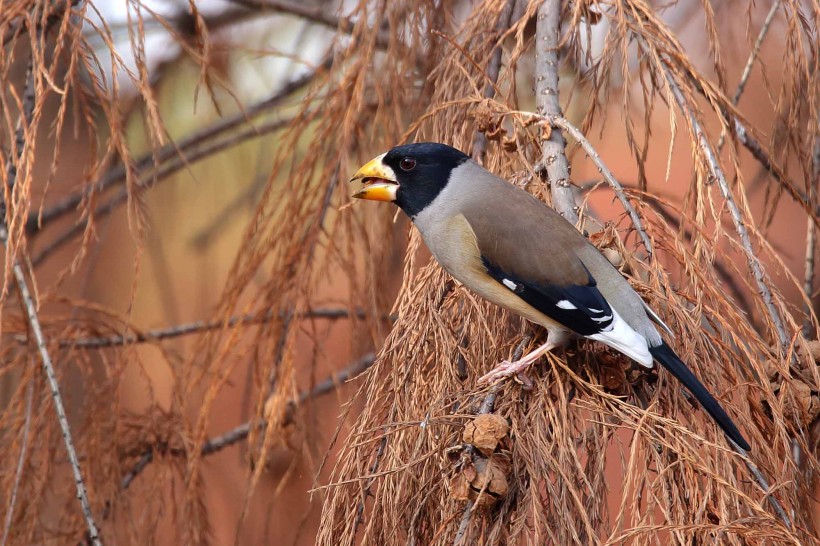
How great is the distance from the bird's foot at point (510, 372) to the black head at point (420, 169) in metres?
0.48

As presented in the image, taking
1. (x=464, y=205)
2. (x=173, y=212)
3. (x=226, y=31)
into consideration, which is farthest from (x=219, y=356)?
(x=226, y=31)

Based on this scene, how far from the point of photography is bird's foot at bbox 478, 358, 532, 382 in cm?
139

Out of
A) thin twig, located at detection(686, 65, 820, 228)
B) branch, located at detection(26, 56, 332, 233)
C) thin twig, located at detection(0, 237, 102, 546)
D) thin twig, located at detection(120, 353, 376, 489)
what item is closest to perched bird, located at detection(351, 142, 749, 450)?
thin twig, located at detection(686, 65, 820, 228)

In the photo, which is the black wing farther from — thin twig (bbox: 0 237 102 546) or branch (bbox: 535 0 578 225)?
thin twig (bbox: 0 237 102 546)

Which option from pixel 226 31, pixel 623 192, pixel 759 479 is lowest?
pixel 759 479

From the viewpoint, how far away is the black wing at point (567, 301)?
158 centimetres

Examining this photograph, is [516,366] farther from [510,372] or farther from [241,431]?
[241,431]

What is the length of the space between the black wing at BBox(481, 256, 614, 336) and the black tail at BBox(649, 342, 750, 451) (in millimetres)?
144

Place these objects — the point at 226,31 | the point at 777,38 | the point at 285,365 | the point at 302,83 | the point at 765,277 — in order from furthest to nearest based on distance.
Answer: the point at 226,31 → the point at 302,83 → the point at 777,38 → the point at 285,365 → the point at 765,277

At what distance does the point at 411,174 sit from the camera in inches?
72.7

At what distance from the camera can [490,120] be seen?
1682 mm

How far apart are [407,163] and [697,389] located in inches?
30.0

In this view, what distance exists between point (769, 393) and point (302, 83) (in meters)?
1.90

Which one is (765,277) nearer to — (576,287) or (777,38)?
(576,287)
